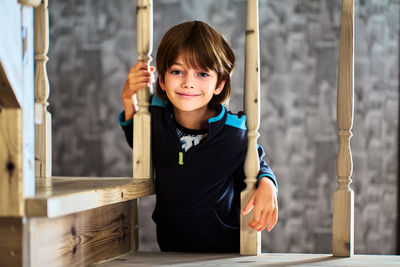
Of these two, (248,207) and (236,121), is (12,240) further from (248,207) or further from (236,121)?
(236,121)

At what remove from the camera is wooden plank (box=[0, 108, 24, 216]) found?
812mm

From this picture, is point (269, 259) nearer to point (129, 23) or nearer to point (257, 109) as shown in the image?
point (257, 109)

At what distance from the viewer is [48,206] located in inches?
32.0

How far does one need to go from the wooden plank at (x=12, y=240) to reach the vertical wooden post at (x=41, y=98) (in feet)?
1.66

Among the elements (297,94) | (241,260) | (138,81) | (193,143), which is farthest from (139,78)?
(297,94)

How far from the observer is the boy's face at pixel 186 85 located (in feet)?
4.25

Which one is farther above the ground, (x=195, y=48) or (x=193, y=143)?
(x=195, y=48)

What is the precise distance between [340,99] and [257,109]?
205 millimetres

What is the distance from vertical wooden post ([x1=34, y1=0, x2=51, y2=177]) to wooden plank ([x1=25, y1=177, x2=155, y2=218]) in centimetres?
21

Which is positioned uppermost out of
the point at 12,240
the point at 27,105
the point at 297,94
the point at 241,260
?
the point at 297,94

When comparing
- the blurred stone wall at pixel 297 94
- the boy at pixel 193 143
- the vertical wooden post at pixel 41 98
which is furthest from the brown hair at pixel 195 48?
the blurred stone wall at pixel 297 94

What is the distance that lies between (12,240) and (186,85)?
637mm

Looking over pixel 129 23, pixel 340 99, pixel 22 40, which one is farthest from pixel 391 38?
pixel 22 40

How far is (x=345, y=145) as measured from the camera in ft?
3.74
